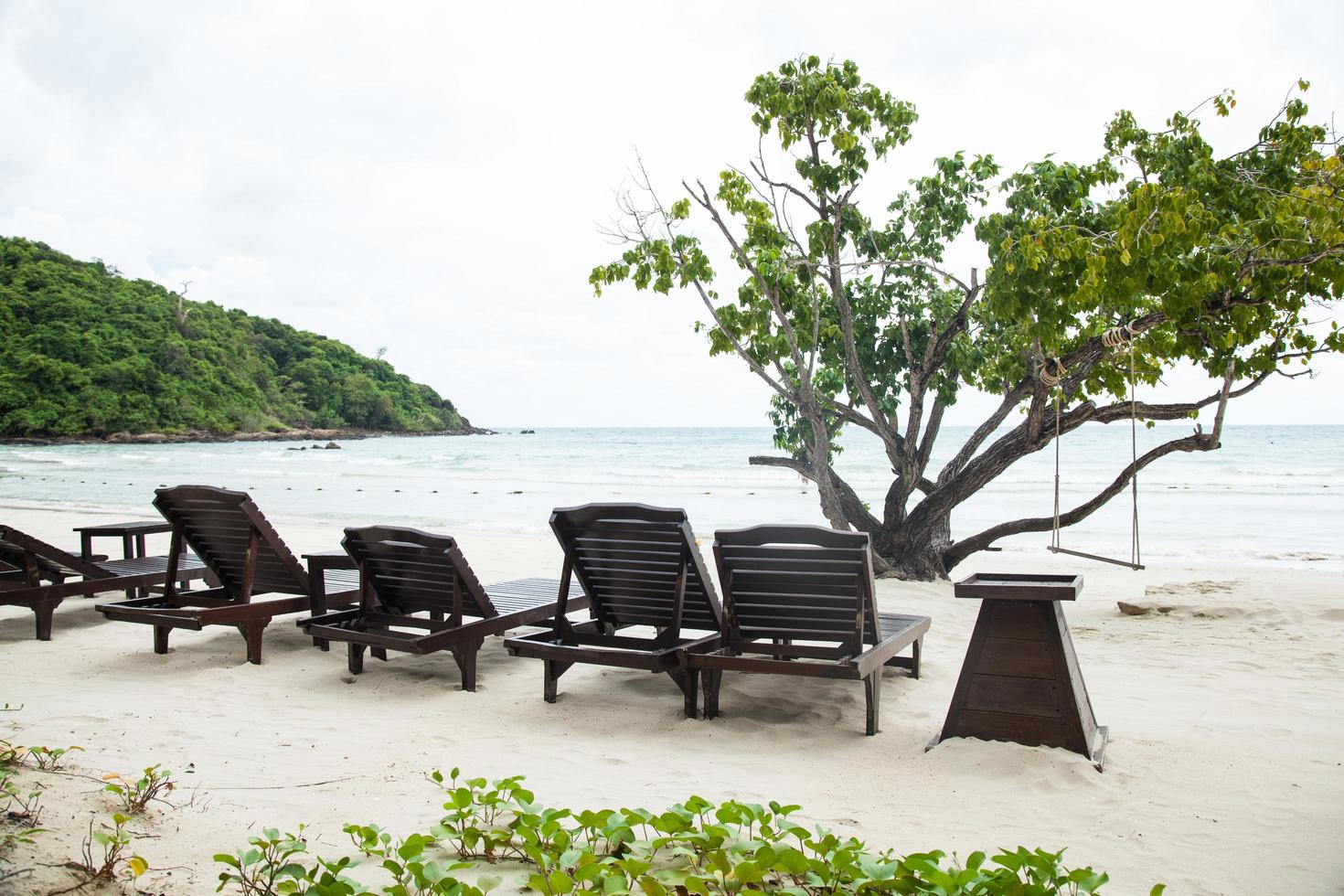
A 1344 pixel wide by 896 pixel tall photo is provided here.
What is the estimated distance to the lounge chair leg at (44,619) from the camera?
6050mm

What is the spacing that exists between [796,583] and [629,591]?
3.23ft

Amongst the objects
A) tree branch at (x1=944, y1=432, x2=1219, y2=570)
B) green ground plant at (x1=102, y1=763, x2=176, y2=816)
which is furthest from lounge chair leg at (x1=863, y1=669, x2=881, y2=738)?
tree branch at (x1=944, y1=432, x2=1219, y2=570)

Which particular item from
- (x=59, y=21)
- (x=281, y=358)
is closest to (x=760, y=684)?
(x=59, y=21)

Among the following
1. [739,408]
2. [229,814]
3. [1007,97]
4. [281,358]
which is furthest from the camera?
[281,358]

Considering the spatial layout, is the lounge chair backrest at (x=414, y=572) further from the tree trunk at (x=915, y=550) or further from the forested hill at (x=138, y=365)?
the forested hill at (x=138, y=365)

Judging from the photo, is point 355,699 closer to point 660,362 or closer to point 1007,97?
point 1007,97

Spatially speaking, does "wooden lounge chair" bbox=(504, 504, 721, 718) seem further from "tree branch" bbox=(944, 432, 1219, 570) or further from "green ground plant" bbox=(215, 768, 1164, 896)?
"tree branch" bbox=(944, 432, 1219, 570)

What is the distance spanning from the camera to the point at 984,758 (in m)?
3.70

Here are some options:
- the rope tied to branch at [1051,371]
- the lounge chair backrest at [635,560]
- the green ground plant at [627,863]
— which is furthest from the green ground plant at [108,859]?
the rope tied to branch at [1051,371]

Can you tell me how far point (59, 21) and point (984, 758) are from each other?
44.0 ft

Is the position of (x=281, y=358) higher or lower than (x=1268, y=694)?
higher

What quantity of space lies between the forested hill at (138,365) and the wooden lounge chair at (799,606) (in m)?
64.0

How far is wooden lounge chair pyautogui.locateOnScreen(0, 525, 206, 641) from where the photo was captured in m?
5.96

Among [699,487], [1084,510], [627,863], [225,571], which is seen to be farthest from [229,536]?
[699,487]
